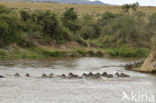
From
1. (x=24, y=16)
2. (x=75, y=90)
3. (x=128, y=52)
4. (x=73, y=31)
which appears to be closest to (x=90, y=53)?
(x=128, y=52)

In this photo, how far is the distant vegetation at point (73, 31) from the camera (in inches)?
2594

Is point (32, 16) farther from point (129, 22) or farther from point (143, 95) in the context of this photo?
point (143, 95)

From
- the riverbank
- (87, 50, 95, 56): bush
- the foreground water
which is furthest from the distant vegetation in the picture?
the foreground water

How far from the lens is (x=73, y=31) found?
81.1 metres

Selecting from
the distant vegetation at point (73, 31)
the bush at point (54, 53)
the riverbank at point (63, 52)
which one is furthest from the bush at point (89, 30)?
the bush at point (54, 53)

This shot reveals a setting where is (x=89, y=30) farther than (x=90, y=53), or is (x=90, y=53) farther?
(x=89, y=30)

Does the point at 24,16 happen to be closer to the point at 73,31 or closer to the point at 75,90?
the point at 73,31

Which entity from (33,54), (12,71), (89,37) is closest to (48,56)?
(33,54)

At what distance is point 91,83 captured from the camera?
33812 mm

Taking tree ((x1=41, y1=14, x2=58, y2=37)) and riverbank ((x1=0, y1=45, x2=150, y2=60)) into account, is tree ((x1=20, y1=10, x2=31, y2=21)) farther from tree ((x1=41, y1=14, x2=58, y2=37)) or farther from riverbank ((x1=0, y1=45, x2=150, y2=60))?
riverbank ((x1=0, y1=45, x2=150, y2=60))

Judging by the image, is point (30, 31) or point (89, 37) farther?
point (89, 37)

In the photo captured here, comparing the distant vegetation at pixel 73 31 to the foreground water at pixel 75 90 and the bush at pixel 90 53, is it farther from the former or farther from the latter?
the foreground water at pixel 75 90

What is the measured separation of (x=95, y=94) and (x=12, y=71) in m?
16.1

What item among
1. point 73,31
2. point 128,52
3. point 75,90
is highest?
point 75,90
